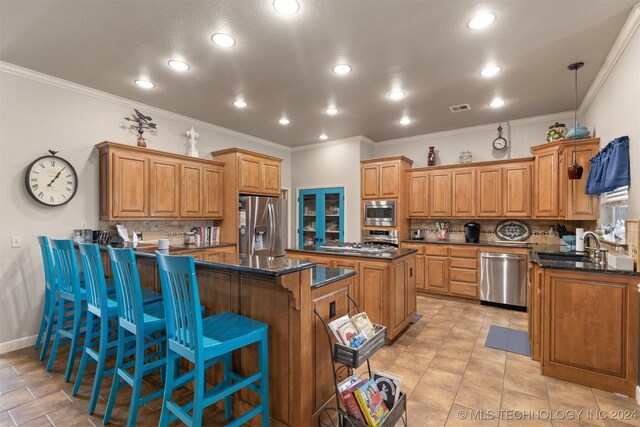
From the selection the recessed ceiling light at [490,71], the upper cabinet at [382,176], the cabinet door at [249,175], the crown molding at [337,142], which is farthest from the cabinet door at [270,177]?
the recessed ceiling light at [490,71]

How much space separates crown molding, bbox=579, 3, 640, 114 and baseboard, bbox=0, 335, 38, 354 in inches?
243

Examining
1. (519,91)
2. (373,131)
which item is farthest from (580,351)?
(373,131)

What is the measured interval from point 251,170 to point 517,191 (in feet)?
13.7

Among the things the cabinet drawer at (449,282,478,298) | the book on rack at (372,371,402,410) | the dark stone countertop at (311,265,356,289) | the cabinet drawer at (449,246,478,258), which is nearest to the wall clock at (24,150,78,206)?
the dark stone countertop at (311,265,356,289)

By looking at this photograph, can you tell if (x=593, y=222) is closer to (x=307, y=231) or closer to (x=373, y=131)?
(x=373, y=131)

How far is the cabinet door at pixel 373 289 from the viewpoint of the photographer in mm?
3234

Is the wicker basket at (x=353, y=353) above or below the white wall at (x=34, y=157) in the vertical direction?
below

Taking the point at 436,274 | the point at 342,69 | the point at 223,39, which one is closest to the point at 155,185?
the point at 223,39

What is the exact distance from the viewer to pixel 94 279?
233cm

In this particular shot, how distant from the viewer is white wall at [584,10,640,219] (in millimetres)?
2355

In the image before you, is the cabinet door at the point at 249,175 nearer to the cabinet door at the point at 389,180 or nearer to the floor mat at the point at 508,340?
the cabinet door at the point at 389,180

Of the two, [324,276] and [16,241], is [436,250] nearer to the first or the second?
[324,276]

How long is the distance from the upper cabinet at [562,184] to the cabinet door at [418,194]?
5.23 feet

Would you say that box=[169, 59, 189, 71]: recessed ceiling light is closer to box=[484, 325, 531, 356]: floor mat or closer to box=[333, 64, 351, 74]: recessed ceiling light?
box=[333, 64, 351, 74]: recessed ceiling light
